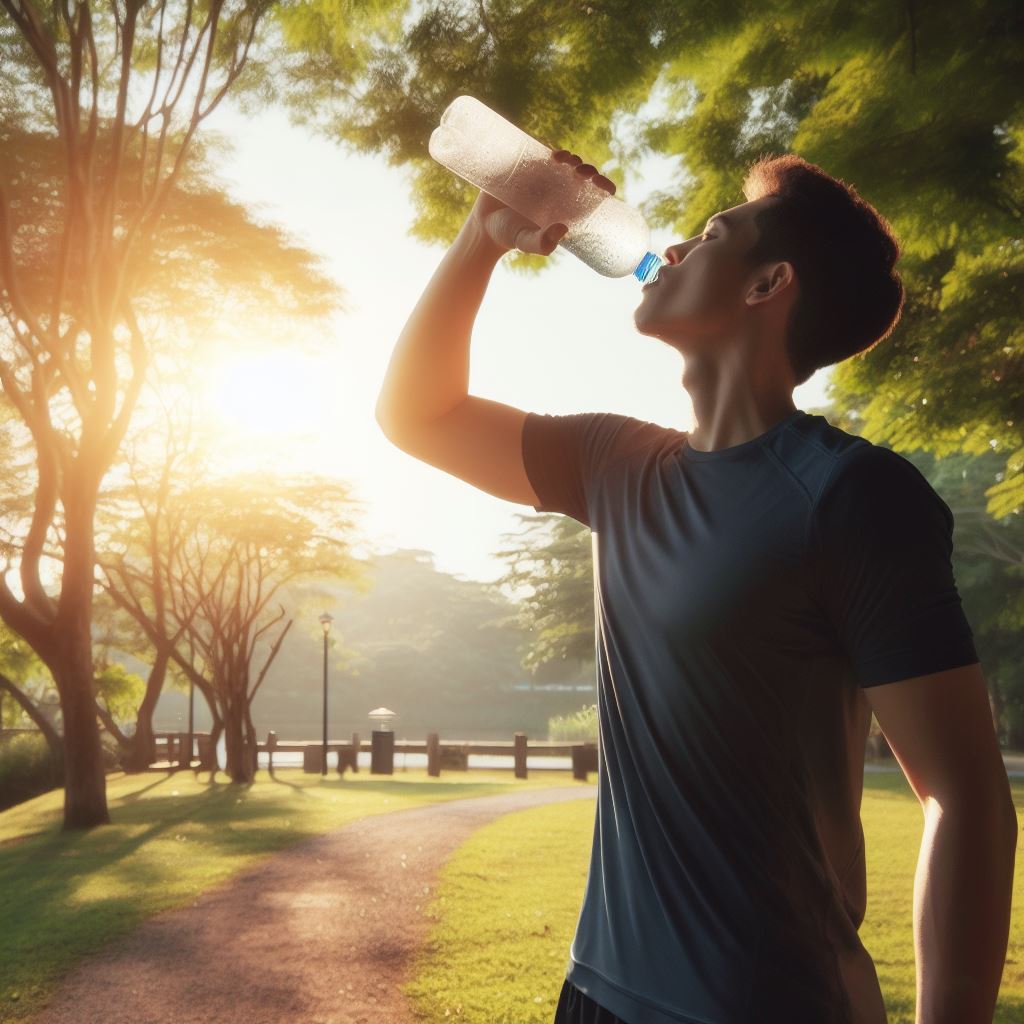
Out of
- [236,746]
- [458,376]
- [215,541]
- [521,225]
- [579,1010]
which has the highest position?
[215,541]

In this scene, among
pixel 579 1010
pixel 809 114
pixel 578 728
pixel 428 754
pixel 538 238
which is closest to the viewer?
pixel 579 1010

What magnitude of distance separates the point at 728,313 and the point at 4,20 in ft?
40.8

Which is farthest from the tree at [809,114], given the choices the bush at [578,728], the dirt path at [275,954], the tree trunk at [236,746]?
the bush at [578,728]

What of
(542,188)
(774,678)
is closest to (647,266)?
(542,188)

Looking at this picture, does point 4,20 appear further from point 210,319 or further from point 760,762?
point 760,762

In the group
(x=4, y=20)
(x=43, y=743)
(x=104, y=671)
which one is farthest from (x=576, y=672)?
(x=4, y=20)

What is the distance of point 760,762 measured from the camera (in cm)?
132

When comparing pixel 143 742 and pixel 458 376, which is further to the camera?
pixel 143 742

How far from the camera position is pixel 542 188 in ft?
8.07

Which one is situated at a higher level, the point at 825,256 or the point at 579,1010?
the point at 825,256

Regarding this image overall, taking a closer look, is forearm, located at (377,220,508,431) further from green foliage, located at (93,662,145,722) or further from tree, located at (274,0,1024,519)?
green foliage, located at (93,662,145,722)

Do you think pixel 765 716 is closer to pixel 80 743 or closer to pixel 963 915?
pixel 963 915

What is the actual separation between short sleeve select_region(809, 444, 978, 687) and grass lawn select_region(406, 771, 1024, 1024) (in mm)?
5152

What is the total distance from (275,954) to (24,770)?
19.6m
